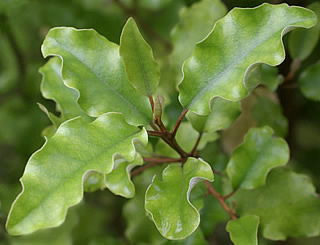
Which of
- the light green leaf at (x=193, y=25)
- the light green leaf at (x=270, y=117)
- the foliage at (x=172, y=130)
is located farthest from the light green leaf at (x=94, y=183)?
the light green leaf at (x=270, y=117)

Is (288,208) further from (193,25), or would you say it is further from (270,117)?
(193,25)

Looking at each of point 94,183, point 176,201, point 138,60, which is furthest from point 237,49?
point 94,183

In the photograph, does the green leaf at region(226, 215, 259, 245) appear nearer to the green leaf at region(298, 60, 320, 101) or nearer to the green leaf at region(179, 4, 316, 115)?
the green leaf at region(179, 4, 316, 115)

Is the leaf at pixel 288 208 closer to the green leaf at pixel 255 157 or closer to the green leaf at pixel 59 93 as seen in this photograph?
the green leaf at pixel 255 157

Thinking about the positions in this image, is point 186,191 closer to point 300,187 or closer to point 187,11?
point 300,187

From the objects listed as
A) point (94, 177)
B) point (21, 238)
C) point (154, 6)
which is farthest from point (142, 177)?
point (154, 6)

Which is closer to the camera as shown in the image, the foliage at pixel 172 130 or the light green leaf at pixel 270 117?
the foliage at pixel 172 130
